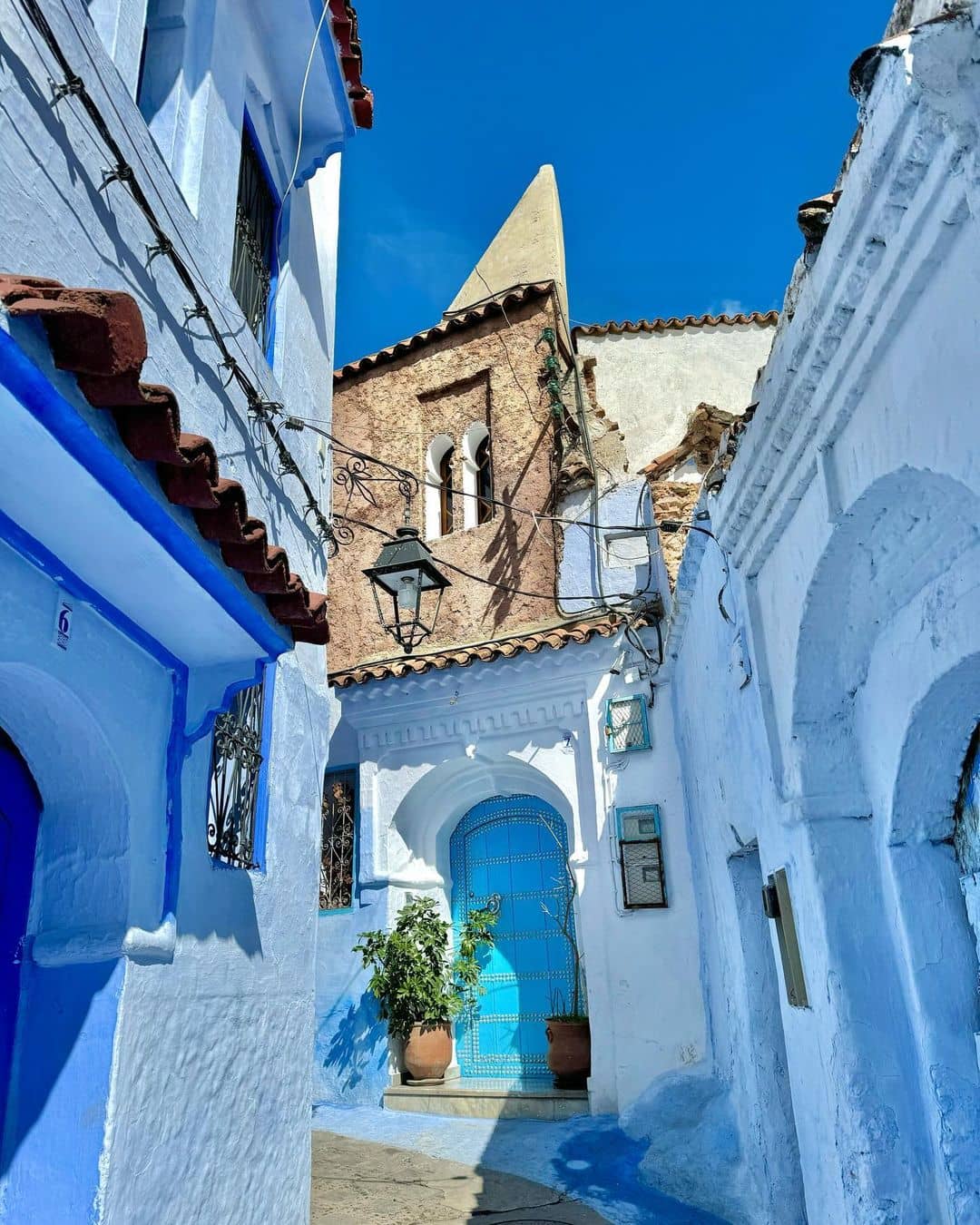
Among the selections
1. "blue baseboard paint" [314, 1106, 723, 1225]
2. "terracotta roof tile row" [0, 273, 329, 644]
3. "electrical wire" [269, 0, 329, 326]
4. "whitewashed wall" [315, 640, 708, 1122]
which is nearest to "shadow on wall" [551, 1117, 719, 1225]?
"blue baseboard paint" [314, 1106, 723, 1225]

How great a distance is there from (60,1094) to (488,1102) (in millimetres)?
5662

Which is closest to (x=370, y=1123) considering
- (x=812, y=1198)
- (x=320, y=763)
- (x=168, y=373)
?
(x=320, y=763)

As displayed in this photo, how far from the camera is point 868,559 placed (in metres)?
3.47

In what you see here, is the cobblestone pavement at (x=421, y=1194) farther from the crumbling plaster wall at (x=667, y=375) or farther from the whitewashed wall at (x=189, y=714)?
the crumbling plaster wall at (x=667, y=375)

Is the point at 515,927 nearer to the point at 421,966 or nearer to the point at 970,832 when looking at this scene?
the point at 421,966

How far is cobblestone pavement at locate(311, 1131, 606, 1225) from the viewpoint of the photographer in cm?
536

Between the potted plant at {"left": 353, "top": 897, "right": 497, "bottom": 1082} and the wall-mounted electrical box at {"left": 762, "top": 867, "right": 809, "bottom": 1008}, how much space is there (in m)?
4.58

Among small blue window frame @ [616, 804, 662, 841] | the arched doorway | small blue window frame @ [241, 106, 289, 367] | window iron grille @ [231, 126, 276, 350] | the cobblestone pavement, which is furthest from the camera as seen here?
small blue window frame @ [616, 804, 662, 841]

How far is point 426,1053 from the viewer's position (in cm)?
832

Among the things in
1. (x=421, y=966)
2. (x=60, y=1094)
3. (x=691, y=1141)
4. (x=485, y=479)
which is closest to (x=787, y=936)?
(x=691, y=1141)

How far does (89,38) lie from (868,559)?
10.8 ft

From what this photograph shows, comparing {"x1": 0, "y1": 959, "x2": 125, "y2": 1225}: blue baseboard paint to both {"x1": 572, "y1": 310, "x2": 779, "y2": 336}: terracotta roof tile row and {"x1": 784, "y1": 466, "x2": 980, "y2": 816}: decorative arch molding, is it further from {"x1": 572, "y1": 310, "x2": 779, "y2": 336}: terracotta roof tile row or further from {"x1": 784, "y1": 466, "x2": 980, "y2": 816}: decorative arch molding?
{"x1": 572, "y1": 310, "x2": 779, "y2": 336}: terracotta roof tile row

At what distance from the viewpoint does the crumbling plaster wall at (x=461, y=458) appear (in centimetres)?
998

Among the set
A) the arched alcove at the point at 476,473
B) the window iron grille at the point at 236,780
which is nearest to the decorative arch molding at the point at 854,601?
the window iron grille at the point at 236,780
